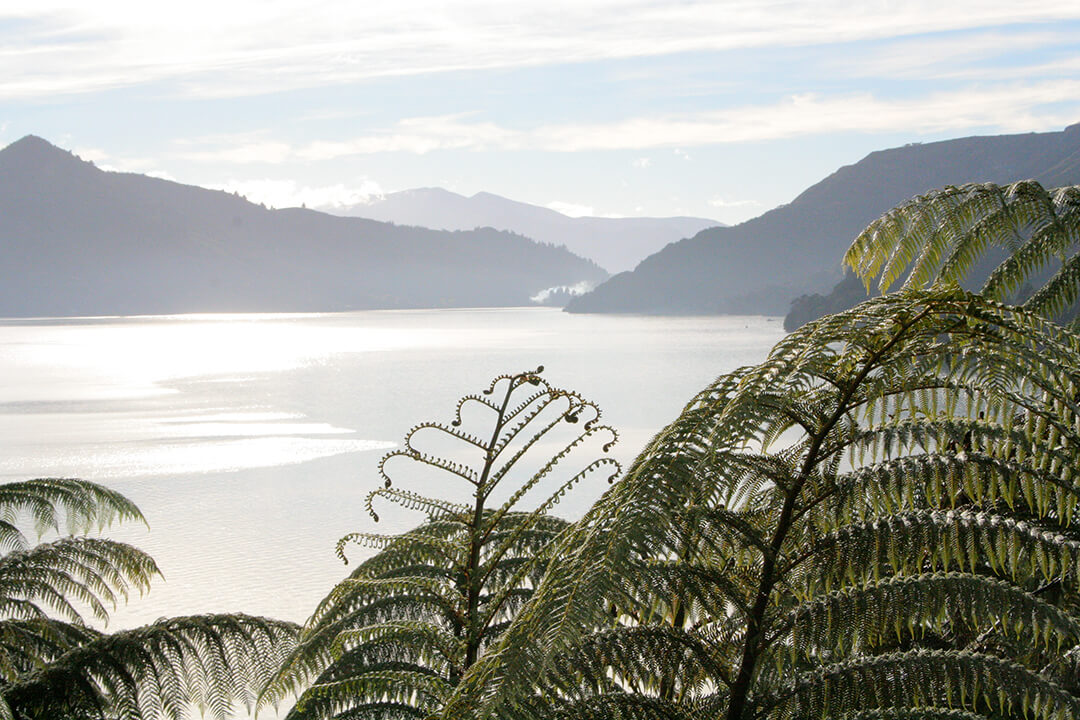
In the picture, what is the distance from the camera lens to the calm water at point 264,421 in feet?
45.6

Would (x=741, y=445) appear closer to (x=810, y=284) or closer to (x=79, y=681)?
(x=79, y=681)

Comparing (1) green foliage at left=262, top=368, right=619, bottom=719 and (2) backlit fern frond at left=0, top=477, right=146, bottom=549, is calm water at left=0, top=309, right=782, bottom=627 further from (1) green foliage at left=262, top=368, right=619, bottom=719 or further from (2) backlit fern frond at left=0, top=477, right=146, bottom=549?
(1) green foliage at left=262, top=368, right=619, bottom=719

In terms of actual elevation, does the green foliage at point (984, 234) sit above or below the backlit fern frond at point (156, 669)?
above

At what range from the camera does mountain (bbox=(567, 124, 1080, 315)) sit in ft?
411

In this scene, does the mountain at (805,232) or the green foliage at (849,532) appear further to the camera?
the mountain at (805,232)

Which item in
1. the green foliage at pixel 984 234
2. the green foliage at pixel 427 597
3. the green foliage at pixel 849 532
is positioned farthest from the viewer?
the green foliage at pixel 984 234

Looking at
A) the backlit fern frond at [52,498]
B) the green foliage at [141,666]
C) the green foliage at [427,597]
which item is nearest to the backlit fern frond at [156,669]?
the green foliage at [141,666]

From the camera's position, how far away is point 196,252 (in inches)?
7249

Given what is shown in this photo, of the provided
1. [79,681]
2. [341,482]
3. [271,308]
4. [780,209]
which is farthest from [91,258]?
[79,681]

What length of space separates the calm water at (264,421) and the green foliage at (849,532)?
9.79m

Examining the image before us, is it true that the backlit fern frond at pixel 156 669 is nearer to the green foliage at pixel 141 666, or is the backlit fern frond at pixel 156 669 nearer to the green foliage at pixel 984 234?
the green foliage at pixel 141 666

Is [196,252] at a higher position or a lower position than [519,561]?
higher

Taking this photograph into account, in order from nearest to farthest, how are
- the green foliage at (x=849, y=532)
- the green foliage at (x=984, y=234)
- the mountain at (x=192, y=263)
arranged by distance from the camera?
1. the green foliage at (x=849, y=532)
2. the green foliage at (x=984, y=234)
3. the mountain at (x=192, y=263)

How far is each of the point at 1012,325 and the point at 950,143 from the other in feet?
511
